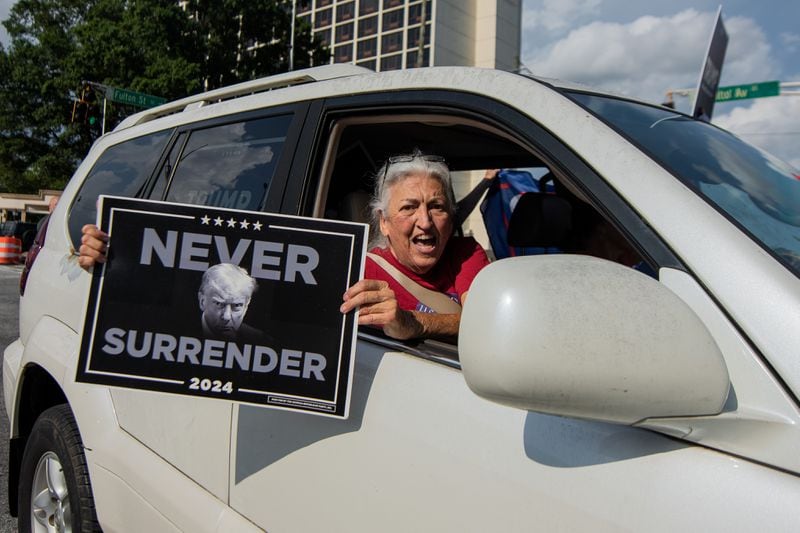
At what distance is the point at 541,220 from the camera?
232cm

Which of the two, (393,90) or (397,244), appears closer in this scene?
(393,90)

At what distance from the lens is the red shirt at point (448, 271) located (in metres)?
2.01

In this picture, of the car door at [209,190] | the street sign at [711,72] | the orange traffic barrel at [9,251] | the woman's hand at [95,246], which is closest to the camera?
the woman's hand at [95,246]

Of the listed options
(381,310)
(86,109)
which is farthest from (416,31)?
(381,310)

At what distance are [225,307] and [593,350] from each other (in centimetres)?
91

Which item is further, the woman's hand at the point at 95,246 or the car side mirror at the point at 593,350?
the woman's hand at the point at 95,246

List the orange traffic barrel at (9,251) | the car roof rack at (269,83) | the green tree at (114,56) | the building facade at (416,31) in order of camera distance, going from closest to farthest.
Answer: the car roof rack at (269,83)
the orange traffic barrel at (9,251)
the green tree at (114,56)
the building facade at (416,31)

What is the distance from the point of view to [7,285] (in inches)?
535

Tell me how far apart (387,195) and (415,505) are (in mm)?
1223

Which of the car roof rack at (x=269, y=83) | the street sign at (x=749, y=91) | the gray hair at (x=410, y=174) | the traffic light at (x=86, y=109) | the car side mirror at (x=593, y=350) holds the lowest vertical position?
the car side mirror at (x=593, y=350)

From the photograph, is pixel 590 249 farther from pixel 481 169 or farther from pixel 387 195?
pixel 481 169

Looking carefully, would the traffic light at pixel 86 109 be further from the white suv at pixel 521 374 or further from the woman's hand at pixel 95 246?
the woman's hand at pixel 95 246

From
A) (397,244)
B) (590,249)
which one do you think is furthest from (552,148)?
(590,249)

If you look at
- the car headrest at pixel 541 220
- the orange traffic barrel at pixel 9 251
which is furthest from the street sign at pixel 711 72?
the orange traffic barrel at pixel 9 251
